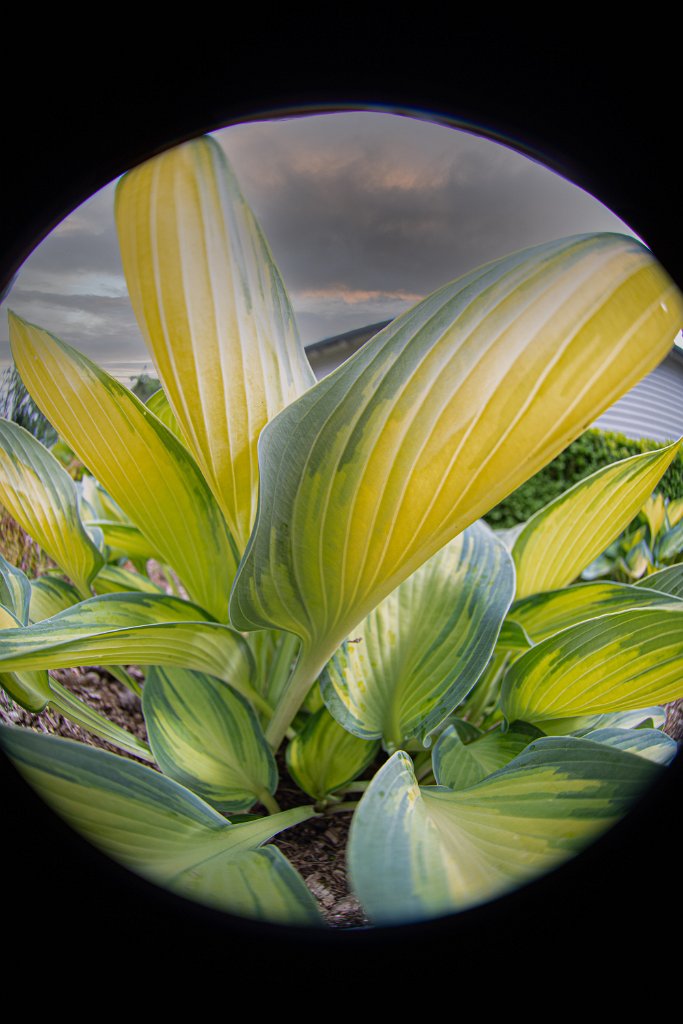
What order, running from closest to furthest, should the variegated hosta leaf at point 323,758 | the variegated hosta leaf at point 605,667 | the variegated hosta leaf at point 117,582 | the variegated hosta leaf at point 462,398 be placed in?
the variegated hosta leaf at point 462,398 → the variegated hosta leaf at point 605,667 → the variegated hosta leaf at point 323,758 → the variegated hosta leaf at point 117,582

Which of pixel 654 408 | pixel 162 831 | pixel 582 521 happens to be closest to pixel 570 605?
pixel 582 521

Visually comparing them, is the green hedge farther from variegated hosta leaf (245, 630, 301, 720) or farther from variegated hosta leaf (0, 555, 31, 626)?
variegated hosta leaf (0, 555, 31, 626)

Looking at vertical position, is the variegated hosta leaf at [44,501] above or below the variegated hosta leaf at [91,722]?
above

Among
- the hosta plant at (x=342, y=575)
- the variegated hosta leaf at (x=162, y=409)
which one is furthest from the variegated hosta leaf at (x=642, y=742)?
the variegated hosta leaf at (x=162, y=409)

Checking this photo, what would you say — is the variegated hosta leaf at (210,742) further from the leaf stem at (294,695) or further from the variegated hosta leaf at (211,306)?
the variegated hosta leaf at (211,306)

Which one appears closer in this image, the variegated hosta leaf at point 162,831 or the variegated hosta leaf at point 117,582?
the variegated hosta leaf at point 162,831

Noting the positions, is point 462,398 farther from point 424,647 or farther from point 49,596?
point 49,596
